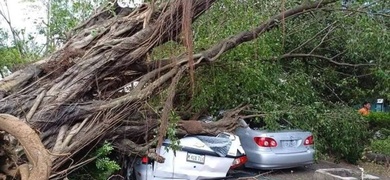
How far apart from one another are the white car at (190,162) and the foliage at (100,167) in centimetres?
56

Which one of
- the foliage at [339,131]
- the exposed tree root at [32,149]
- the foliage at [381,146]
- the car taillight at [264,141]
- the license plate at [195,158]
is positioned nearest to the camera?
the exposed tree root at [32,149]

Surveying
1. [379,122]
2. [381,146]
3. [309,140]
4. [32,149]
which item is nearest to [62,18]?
[309,140]

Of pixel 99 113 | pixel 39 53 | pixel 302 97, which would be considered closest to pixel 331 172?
pixel 302 97

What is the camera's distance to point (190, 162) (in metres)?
7.43

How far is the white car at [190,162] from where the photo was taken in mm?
7375

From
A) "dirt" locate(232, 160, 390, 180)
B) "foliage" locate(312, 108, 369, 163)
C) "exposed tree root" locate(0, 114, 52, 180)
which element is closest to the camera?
"exposed tree root" locate(0, 114, 52, 180)

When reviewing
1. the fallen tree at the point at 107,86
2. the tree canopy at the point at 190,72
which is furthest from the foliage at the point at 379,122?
the fallen tree at the point at 107,86

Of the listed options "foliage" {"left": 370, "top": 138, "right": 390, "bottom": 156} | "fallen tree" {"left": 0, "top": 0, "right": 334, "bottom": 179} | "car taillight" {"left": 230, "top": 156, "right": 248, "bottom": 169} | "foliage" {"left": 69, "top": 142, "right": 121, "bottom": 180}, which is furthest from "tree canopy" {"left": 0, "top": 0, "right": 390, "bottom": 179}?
"foliage" {"left": 370, "top": 138, "right": 390, "bottom": 156}

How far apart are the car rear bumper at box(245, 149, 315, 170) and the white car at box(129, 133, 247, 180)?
80.5 inches

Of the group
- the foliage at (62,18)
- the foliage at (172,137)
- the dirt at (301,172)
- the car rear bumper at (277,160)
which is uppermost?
the foliage at (62,18)

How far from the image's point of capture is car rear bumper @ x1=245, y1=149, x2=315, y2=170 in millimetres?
9617

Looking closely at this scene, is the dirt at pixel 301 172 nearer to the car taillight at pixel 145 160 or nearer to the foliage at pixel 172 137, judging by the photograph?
the foliage at pixel 172 137

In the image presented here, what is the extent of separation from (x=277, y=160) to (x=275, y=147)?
259 mm

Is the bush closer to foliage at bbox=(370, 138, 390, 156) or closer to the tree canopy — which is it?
the tree canopy
